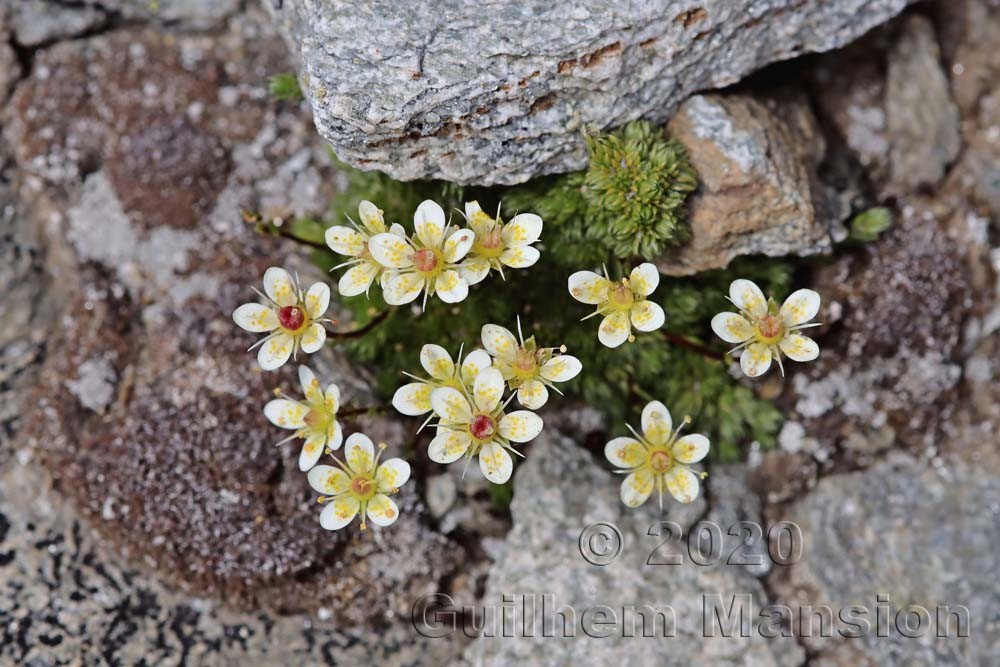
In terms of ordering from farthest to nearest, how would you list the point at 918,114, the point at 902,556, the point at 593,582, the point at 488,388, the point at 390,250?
the point at 918,114
the point at 902,556
the point at 593,582
the point at 390,250
the point at 488,388

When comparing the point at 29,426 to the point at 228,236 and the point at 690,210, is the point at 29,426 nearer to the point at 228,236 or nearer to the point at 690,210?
the point at 228,236

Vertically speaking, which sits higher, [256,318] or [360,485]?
[256,318]

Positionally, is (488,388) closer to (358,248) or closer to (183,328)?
(358,248)

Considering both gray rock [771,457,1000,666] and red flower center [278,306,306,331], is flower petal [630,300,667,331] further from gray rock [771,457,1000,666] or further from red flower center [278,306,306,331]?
gray rock [771,457,1000,666]

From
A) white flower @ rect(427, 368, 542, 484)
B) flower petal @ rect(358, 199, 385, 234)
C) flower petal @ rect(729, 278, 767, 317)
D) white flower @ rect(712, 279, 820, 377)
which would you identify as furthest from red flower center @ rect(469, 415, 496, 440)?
flower petal @ rect(729, 278, 767, 317)

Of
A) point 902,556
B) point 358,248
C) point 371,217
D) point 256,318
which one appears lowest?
point 902,556

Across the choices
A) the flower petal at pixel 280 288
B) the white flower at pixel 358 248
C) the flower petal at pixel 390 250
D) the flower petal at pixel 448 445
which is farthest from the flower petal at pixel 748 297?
the flower petal at pixel 280 288

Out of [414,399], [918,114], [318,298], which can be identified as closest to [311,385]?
[318,298]

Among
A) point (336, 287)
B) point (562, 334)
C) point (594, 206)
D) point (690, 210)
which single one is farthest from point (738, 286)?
point (336, 287)

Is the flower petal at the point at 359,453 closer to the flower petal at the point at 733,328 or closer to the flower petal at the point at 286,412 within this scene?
the flower petal at the point at 286,412
